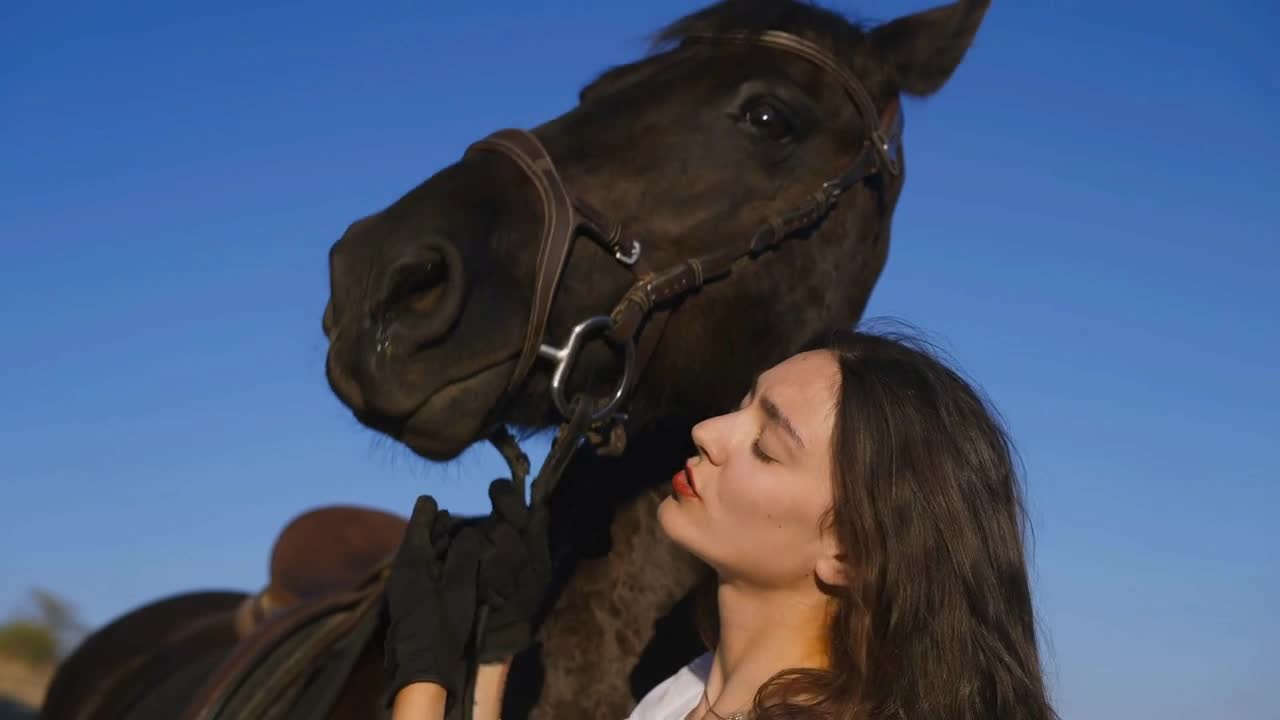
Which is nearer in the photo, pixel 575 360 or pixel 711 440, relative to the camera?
pixel 711 440

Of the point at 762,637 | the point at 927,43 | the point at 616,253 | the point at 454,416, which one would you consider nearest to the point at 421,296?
the point at 454,416

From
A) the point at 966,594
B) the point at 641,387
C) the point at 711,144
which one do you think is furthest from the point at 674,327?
the point at 966,594

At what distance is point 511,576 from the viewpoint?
2135mm

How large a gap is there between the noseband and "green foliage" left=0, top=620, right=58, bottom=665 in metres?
8.16

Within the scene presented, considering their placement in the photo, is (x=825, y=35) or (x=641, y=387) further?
(x=825, y=35)

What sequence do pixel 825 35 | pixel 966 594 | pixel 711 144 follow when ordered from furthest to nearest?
pixel 825 35 → pixel 711 144 → pixel 966 594

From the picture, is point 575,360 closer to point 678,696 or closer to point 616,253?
point 616,253

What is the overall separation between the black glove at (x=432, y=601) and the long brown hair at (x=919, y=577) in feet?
1.87

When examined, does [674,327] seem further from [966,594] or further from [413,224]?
[966,594]

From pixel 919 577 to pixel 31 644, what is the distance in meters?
9.22

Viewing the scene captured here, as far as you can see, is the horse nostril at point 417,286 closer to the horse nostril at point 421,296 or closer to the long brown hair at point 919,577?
the horse nostril at point 421,296

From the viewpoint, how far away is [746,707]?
175 centimetres

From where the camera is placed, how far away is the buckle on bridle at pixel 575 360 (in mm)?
2385

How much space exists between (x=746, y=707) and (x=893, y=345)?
24.3 inches
